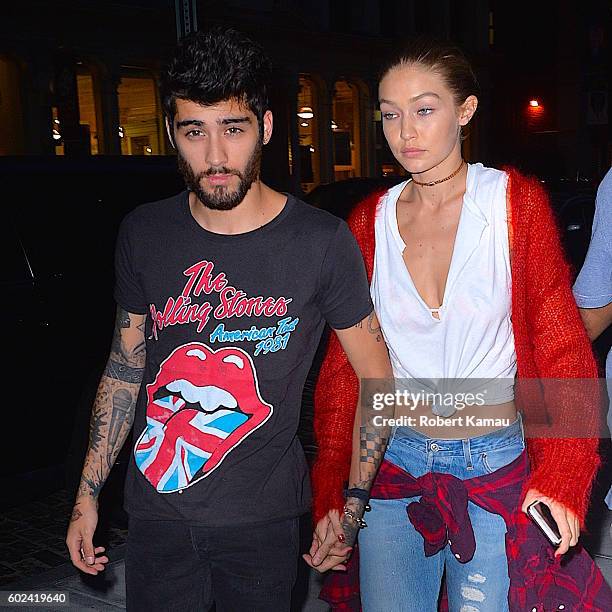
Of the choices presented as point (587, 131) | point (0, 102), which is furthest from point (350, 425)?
point (587, 131)

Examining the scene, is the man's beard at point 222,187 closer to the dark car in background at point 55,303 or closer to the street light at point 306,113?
the dark car in background at point 55,303

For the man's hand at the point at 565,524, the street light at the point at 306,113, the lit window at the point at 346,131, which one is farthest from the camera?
the lit window at the point at 346,131

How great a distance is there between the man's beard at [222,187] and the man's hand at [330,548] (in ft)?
3.29

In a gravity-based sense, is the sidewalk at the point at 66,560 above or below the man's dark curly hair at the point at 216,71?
below

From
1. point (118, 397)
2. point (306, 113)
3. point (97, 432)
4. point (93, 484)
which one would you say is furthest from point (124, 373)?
point (306, 113)

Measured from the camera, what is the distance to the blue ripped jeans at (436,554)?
2.43m

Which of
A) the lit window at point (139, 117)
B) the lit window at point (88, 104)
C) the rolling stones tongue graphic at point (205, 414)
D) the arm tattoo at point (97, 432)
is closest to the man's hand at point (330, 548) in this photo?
the rolling stones tongue graphic at point (205, 414)

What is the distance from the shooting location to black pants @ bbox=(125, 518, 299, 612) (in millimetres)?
2350

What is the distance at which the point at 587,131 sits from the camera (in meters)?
38.8

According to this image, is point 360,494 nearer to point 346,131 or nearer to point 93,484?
point 93,484

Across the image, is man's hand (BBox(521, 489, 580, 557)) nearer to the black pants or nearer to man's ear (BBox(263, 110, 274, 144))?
the black pants

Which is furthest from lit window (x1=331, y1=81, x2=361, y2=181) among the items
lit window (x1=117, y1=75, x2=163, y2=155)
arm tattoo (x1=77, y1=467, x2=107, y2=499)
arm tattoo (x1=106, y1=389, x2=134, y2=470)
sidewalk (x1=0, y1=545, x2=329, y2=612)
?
arm tattoo (x1=77, y1=467, x2=107, y2=499)

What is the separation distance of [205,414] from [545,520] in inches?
37.4

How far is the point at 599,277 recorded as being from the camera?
2564mm
